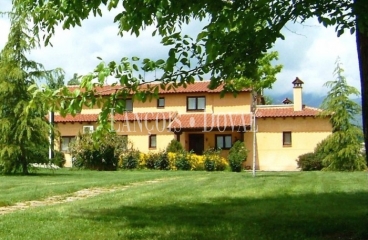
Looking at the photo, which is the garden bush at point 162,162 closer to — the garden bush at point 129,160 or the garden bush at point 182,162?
the garden bush at point 182,162

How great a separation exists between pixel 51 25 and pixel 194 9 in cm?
262

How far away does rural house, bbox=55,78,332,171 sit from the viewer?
123 feet

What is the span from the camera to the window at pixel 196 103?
4006cm

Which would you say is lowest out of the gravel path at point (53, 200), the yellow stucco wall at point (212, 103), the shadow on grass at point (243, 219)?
the gravel path at point (53, 200)

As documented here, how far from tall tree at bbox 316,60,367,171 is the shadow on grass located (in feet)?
62.7

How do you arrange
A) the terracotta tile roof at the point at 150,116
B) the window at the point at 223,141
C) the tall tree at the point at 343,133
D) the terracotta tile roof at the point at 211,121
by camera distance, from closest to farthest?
1. the tall tree at the point at 343,133
2. the terracotta tile roof at the point at 211,121
3. the window at the point at 223,141
4. the terracotta tile roof at the point at 150,116

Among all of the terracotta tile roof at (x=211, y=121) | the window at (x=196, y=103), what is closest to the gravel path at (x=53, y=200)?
the terracotta tile roof at (x=211, y=121)

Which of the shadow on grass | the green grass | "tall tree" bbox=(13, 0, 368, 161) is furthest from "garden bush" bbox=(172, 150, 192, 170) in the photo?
"tall tree" bbox=(13, 0, 368, 161)

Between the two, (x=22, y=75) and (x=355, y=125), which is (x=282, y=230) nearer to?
(x=22, y=75)

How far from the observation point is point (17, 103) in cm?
2591

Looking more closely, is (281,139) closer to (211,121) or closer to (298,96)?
(298,96)

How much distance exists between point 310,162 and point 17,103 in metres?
18.5

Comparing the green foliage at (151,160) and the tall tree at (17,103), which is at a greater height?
the tall tree at (17,103)

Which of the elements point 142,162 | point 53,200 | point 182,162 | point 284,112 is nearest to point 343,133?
point 284,112
